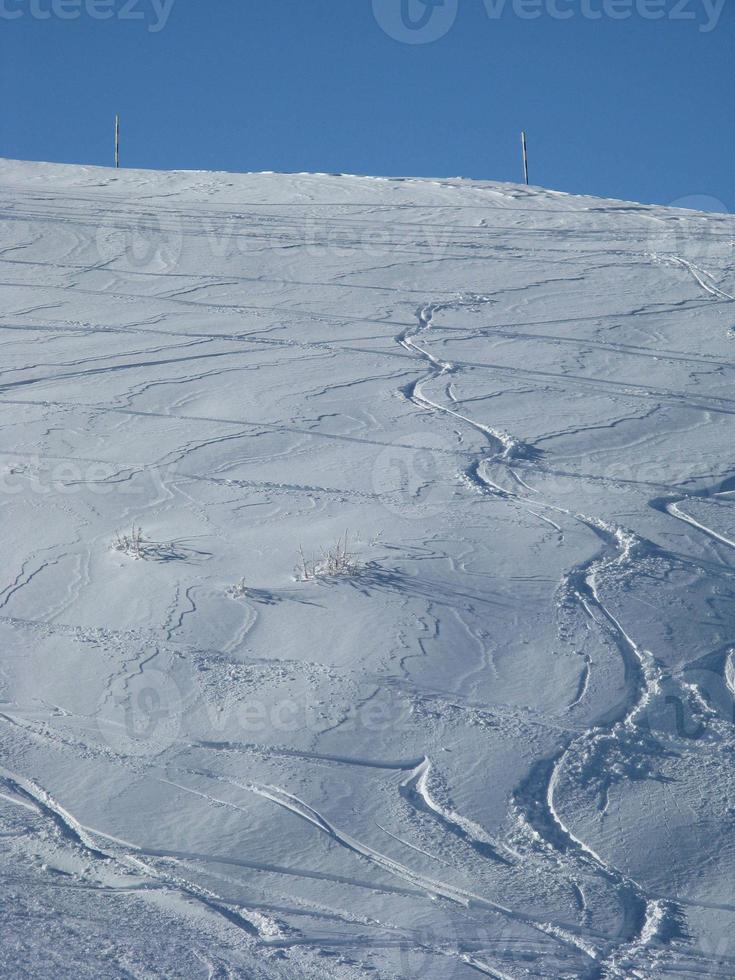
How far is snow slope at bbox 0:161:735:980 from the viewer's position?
285cm

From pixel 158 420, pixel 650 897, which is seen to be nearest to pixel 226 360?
pixel 158 420

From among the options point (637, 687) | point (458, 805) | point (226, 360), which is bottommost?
point (458, 805)

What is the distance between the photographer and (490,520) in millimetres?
5172

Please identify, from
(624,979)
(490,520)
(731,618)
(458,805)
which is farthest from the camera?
(490,520)

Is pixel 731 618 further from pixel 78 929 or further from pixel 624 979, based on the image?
pixel 78 929

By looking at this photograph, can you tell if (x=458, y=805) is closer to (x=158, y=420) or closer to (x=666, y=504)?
(x=666, y=504)

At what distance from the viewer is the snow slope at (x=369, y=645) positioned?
9.34 feet

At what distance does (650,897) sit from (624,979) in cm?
39

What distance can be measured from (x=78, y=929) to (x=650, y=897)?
1647 millimetres

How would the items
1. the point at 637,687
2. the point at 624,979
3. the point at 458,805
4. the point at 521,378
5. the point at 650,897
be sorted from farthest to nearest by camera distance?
the point at 521,378 < the point at 637,687 < the point at 458,805 < the point at 650,897 < the point at 624,979

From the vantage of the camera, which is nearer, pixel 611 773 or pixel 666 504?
pixel 611 773

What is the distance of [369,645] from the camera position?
4.08 m

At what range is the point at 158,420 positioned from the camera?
6684 millimetres

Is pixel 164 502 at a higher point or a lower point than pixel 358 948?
higher
